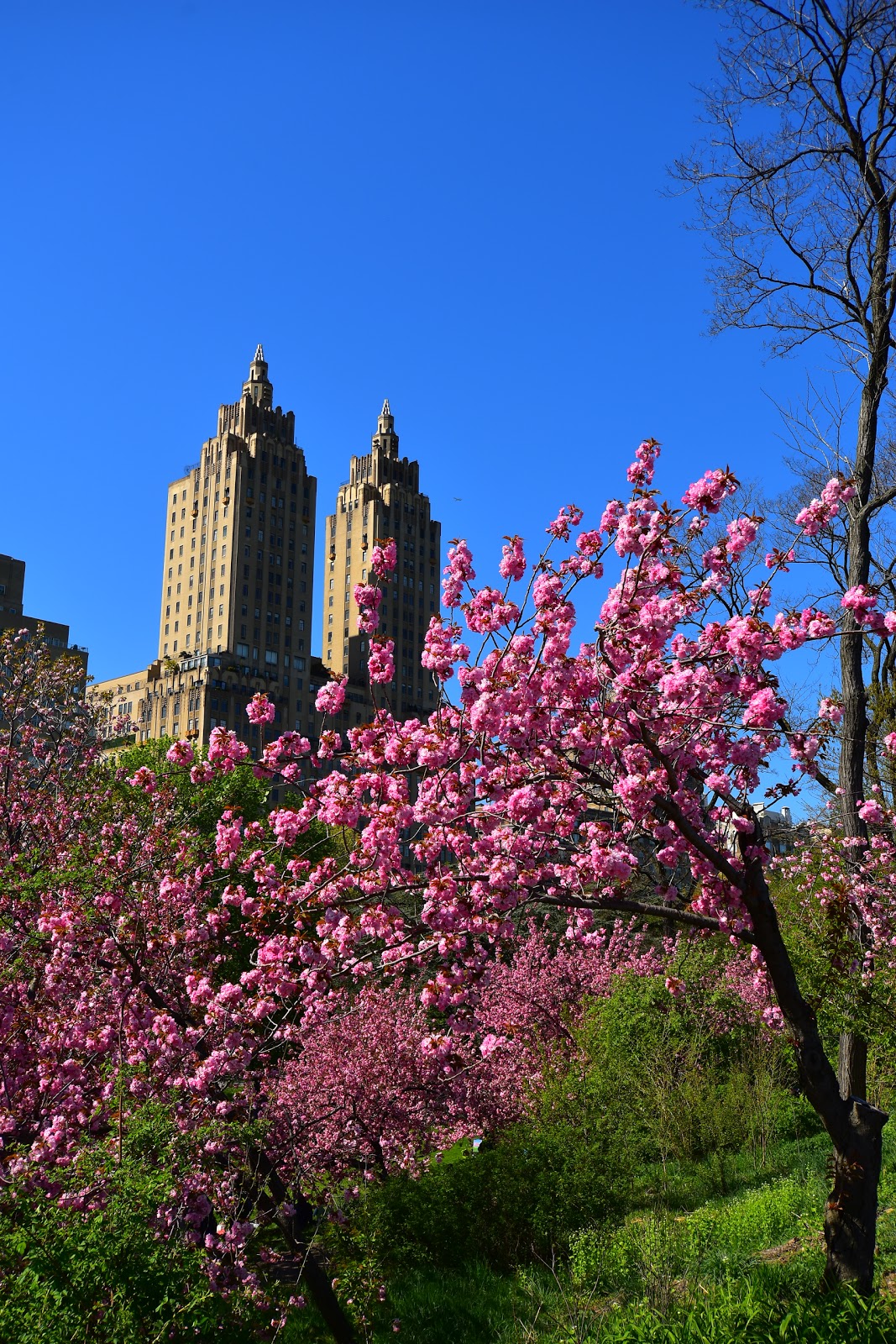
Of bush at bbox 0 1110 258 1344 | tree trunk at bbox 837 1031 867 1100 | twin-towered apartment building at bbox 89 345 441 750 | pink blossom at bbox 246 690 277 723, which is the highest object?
Answer: twin-towered apartment building at bbox 89 345 441 750

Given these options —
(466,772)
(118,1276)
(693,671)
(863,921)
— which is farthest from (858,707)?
(118,1276)

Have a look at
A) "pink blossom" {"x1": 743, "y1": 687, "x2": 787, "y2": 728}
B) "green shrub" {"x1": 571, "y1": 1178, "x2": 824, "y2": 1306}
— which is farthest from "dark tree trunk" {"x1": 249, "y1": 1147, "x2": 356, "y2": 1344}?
"pink blossom" {"x1": 743, "y1": 687, "x2": 787, "y2": 728}

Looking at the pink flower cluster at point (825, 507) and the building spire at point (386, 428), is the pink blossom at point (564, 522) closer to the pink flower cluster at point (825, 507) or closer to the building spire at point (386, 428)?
the pink flower cluster at point (825, 507)

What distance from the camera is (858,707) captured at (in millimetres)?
12258

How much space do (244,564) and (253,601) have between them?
3921 mm

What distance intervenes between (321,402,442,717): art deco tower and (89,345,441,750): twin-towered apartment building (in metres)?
0.31

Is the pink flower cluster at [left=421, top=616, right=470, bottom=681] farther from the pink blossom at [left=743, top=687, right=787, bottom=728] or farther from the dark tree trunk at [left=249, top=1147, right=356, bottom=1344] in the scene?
the dark tree trunk at [left=249, top=1147, right=356, bottom=1344]

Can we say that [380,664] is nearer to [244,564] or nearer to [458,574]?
[458,574]

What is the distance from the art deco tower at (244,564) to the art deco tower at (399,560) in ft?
27.1

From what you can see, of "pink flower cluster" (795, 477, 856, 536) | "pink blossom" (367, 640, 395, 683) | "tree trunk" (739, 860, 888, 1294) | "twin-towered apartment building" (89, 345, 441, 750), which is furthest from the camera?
"twin-towered apartment building" (89, 345, 441, 750)

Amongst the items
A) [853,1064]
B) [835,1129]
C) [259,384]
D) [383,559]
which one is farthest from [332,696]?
[259,384]

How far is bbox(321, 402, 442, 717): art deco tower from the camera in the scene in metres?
125

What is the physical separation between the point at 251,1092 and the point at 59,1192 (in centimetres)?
207

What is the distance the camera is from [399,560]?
135m
